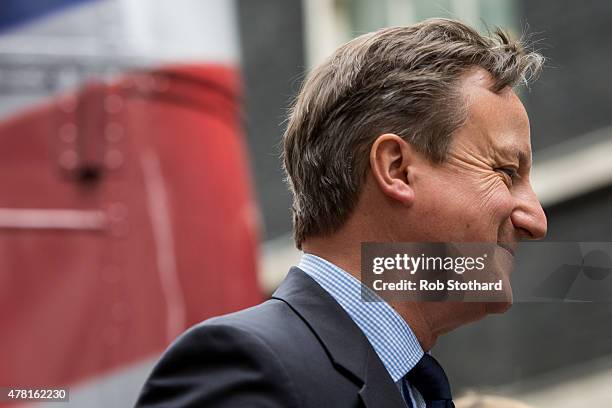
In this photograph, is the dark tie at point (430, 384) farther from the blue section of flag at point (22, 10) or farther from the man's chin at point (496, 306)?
the blue section of flag at point (22, 10)

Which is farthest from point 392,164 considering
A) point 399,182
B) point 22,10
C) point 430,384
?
point 22,10


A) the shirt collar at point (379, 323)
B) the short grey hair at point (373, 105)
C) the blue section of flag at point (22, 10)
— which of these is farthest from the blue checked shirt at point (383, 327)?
the blue section of flag at point (22, 10)

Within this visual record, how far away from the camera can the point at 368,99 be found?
1998 millimetres

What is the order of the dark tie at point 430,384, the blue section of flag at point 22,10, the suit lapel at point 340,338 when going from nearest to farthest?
the suit lapel at point 340,338
the dark tie at point 430,384
the blue section of flag at point 22,10

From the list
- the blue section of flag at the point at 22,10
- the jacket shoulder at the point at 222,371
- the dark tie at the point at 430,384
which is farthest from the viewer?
the blue section of flag at the point at 22,10

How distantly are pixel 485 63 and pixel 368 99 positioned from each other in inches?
8.8

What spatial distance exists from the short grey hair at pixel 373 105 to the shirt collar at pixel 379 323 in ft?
0.29

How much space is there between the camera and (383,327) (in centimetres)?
195

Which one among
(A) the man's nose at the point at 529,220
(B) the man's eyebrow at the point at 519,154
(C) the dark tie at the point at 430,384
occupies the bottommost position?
(C) the dark tie at the point at 430,384

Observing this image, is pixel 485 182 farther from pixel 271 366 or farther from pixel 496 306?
pixel 271 366

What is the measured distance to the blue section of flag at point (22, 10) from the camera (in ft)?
12.1

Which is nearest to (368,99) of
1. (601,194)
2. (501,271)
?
(501,271)

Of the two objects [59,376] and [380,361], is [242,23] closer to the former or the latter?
[59,376]

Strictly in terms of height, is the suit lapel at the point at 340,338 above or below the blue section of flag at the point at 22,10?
below
